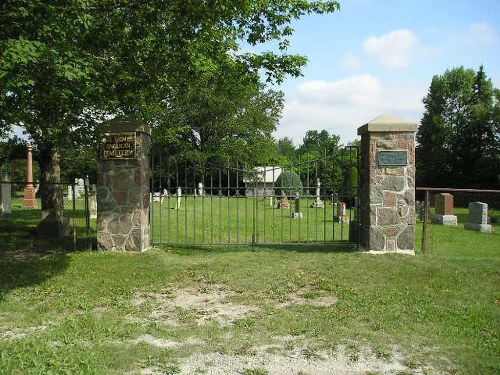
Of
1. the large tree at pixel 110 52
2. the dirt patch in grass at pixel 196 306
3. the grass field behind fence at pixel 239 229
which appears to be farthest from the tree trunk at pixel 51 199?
the dirt patch in grass at pixel 196 306

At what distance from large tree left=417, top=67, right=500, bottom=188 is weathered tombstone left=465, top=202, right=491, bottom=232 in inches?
967

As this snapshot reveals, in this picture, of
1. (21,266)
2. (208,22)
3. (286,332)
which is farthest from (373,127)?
(21,266)

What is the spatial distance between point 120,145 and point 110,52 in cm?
166

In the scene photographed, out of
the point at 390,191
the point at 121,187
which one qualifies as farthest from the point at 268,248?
the point at 121,187

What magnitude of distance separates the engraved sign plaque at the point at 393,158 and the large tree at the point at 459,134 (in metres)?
34.7

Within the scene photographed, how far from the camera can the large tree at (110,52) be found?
5648 mm

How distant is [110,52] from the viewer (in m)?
7.71

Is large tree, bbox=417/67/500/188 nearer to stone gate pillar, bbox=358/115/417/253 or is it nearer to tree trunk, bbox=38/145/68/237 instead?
stone gate pillar, bbox=358/115/417/253

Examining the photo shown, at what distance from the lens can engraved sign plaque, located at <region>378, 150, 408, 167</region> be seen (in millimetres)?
8117

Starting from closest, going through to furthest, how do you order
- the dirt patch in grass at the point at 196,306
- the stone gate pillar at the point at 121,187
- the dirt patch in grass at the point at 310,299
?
the dirt patch in grass at the point at 196,306 → the dirt patch in grass at the point at 310,299 → the stone gate pillar at the point at 121,187

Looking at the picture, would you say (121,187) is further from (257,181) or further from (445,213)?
(445,213)

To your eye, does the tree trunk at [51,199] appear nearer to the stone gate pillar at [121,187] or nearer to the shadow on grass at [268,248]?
the stone gate pillar at [121,187]

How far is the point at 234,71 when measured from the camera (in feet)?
32.9

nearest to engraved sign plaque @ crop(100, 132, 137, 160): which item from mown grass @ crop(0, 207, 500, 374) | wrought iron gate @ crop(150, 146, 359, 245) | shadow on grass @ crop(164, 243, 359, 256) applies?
Answer: wrought iron gate @ crop(150, 146, 359, 245)
